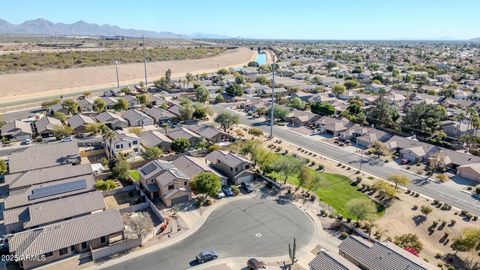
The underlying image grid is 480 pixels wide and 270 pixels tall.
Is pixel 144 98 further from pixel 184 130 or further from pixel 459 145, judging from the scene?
pixel 459 145

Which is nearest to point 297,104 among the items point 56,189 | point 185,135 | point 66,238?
point 185,135

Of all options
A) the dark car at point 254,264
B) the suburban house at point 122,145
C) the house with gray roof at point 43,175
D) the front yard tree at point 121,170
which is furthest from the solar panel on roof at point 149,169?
the dark car at point 254,264

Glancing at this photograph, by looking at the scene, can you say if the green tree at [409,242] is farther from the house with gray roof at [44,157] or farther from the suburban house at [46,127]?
the suburban house at [46,127]

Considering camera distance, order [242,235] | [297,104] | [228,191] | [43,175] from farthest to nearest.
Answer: [297,104], [228,191], [43,175], [242,235]

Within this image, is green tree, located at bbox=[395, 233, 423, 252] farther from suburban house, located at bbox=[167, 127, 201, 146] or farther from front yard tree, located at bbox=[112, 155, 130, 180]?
suburban house, located at bbox=[167, 127, 201, 146]

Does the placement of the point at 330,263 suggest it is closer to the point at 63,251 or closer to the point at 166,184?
the point at 166,184

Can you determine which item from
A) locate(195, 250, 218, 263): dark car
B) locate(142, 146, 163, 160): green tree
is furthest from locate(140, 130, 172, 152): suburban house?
locate(195, 250, 218, 263): dark car
